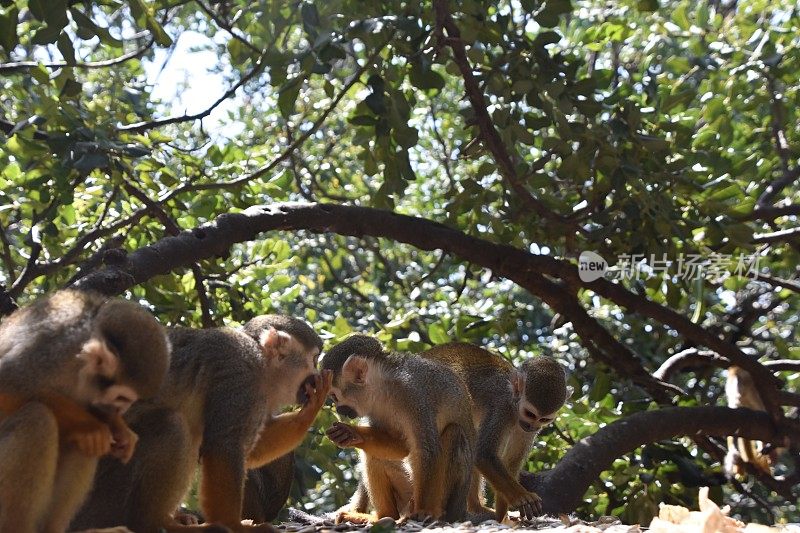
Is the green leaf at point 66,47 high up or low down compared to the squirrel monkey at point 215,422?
up

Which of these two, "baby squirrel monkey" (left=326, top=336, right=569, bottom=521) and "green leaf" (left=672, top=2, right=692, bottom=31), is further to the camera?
"green leaf" (left=672, top=2, right=692, bottom=31)

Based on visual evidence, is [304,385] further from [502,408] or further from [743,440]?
[743,440]

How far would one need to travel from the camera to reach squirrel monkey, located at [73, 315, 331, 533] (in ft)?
10.8

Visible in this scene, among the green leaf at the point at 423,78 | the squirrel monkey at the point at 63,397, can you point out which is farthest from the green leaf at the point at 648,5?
the squirrel monkey at the point at 63,397

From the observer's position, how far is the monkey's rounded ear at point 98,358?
2.93 meters

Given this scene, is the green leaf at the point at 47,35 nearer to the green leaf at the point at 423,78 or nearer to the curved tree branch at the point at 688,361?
the green leaf at the point at 423,78

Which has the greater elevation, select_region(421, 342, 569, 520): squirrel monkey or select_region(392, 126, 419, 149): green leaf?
select_region(392, 126, 419, 149): green leaf

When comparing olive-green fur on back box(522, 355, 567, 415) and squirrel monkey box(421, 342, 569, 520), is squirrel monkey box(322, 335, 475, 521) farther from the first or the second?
olive-green fur on back box(522, 355, 567, 415)

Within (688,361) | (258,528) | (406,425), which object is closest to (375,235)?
(406,425)

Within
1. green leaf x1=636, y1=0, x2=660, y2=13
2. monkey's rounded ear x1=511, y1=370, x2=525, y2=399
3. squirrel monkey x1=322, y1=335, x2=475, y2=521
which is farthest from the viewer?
green leaf x1=636, y1=0, x2=660, y2=13

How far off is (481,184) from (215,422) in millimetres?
2859

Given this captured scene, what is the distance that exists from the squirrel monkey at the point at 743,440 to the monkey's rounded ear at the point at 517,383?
2.37m

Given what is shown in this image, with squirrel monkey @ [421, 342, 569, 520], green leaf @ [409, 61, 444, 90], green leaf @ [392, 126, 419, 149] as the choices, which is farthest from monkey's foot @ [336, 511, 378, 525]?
green leaf @ [409, 61, 444, 90]

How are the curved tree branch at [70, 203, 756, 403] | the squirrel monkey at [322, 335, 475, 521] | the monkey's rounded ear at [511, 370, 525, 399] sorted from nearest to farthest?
the curved tree branch at [70, 203, 756, 403]
the squirrel monkey at [322, 335, 475, 521]
the monkey's rounded ear at [511, 370, 525, 399]
